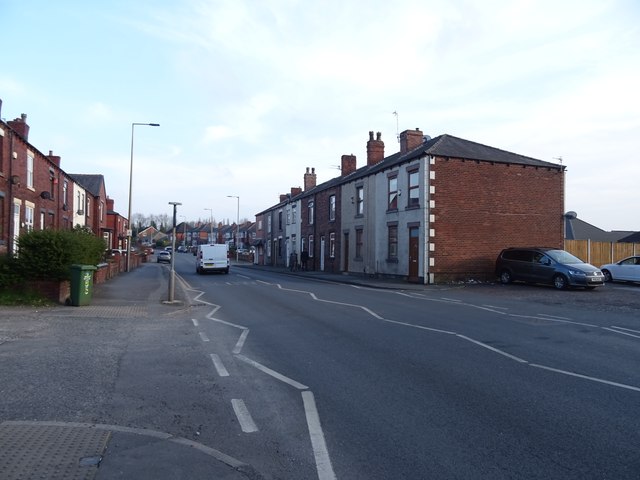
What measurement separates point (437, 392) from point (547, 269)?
17074 mm

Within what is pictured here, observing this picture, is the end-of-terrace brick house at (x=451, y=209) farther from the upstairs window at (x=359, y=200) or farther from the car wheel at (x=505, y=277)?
the car wheel at (x=505, y=277)

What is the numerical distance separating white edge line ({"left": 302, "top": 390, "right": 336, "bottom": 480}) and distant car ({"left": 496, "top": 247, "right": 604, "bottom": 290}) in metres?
17.3

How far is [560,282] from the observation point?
68.1ft

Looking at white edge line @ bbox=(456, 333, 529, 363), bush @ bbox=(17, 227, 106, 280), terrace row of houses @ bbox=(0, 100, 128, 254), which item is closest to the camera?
white edge line @ bbox=(456, 333, 529, 363)

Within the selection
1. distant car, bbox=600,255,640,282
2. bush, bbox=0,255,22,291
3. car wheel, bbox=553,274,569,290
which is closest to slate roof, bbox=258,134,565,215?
distant car, bbox=600,255,640,282

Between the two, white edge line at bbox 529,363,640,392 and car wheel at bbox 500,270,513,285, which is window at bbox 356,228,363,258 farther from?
white edge line at bbox 529,363,640,392

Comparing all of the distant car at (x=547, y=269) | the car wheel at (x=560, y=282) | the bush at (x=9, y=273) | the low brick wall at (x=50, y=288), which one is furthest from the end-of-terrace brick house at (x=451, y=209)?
the bush at (x=9, y=273)

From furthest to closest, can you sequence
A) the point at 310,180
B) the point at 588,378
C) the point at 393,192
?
the point at 310,180 < the point at 393,192 < the point at 588,378

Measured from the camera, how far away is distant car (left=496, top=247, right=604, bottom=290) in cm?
2014

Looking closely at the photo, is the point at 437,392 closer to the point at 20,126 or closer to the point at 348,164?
the point at 20,126

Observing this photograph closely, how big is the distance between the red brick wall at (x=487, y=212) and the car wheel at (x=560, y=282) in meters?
4.57

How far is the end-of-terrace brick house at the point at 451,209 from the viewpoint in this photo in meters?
24.4

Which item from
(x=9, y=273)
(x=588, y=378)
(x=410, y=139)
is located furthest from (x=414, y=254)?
(x=588, y=378)

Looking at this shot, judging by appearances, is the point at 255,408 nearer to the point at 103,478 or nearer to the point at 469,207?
the point at 103,478
